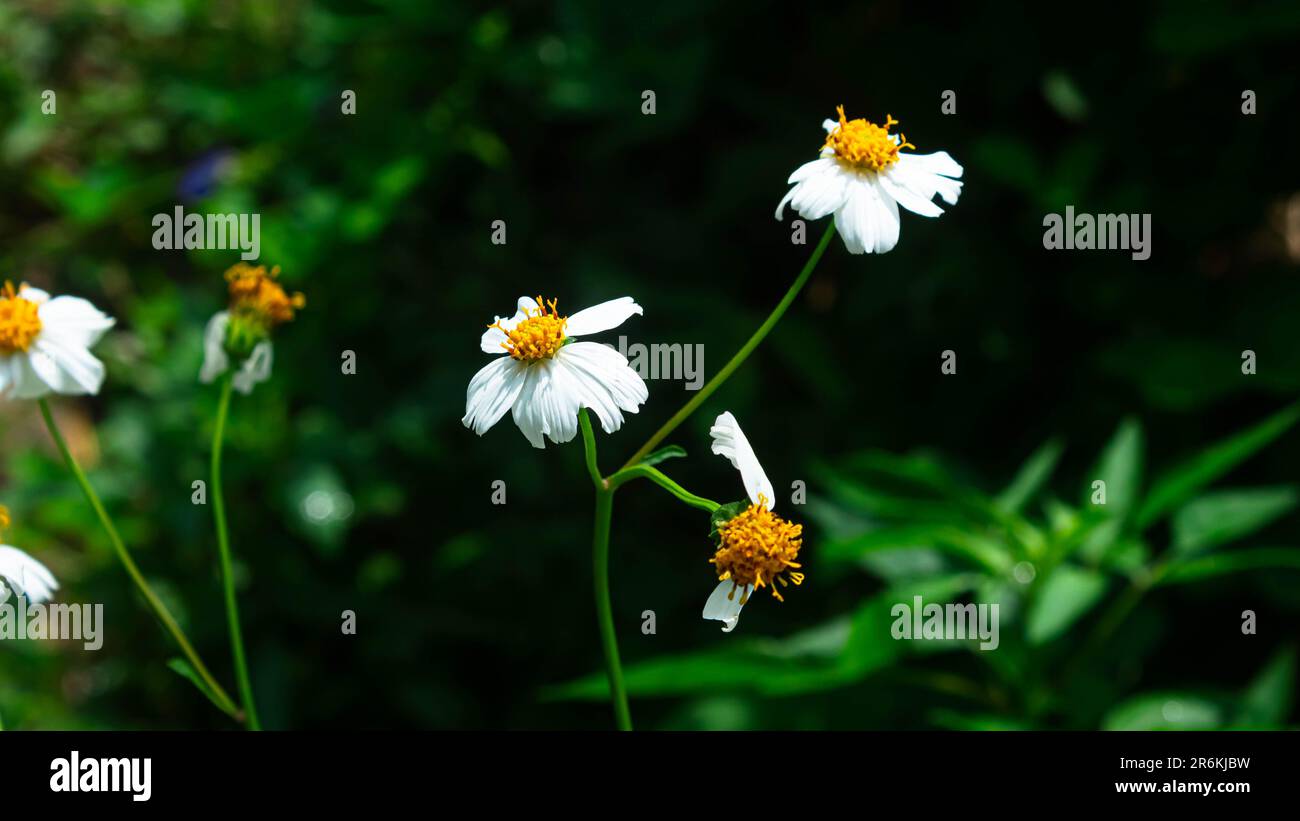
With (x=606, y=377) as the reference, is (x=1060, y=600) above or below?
below

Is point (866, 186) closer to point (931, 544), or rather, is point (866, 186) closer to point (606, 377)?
point (606, 377)

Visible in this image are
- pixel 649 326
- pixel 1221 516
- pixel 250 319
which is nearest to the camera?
pixel 250 319

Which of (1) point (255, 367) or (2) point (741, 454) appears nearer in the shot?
(2) point (741, 454)

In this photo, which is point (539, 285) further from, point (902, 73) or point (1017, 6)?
point (1017, 6)

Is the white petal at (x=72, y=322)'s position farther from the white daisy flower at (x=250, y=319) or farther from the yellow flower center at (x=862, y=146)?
the yellow flower center at (x=862, y=146)

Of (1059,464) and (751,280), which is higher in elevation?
(751,280)

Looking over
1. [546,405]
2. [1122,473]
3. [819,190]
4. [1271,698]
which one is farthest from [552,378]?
[1271,698]

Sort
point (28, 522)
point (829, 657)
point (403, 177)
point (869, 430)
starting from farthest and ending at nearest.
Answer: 1. point (28, 522)
2. point (869, 430)
3. point (403, 177)
4. point (829, 657)

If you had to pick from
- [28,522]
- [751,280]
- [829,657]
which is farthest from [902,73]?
[28,522]
